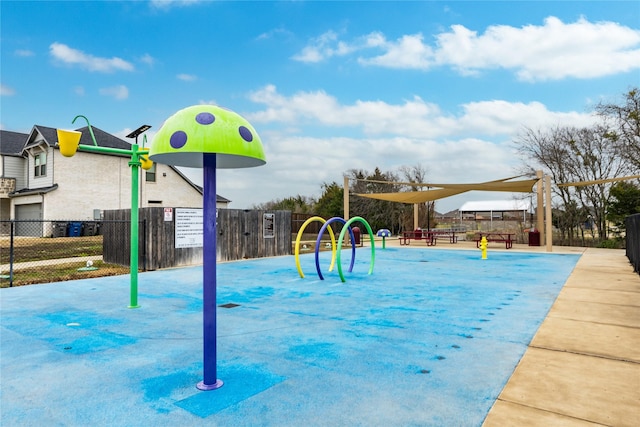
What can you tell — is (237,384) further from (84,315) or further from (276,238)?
(276,238)

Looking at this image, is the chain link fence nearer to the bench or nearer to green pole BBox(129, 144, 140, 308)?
green pole BBox(129, 144, 140, 308)

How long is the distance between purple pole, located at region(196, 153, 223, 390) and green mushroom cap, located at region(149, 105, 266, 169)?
1.00ft

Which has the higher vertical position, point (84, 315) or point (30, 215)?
point (30, 215)

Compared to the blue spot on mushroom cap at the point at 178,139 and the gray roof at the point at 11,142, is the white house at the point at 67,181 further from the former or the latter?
the blue spot on mushroom cap at the point at 178,139

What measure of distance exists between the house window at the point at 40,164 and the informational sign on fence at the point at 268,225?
53.7ft

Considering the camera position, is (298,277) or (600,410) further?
(298,277)

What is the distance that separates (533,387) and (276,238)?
13298 millimetres

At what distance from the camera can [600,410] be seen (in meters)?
2.86

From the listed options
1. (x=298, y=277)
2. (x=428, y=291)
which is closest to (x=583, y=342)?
(x=428, y=291)

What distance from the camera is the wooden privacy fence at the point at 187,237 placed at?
11383 mm

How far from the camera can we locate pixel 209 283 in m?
3.33

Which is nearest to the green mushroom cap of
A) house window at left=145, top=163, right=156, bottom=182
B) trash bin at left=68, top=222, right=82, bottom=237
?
trash bin at left=68, top=222, right=82, bottom=237

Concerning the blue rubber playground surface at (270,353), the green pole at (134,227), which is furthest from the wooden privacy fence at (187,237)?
the green pole at (134,227)

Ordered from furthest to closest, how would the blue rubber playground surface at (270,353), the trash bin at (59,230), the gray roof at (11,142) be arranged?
the gray roof at (11,142)
the trash bin at (59,230)
the blue rubber playground surface at (270,353)
